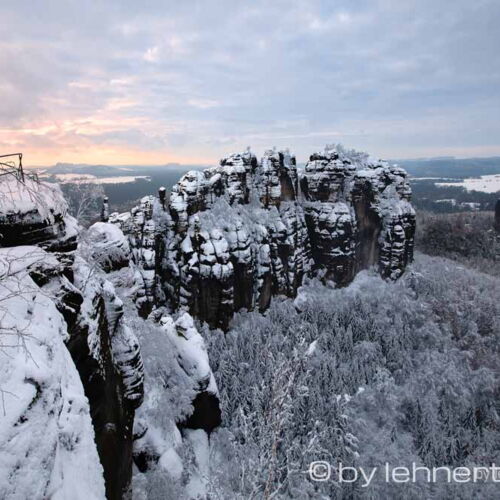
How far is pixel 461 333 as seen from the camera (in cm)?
3550

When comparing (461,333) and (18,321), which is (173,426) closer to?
(18,321)

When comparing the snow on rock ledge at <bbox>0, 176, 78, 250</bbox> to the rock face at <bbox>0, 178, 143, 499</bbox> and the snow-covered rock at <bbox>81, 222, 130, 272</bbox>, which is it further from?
the snow-covered rock at <bbox>81, 222, 130, 272</bbox>

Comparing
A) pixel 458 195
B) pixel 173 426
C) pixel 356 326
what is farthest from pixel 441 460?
pixel 458 195

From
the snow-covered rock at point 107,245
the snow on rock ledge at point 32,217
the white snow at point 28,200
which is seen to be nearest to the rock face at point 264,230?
the snow-covered rock at point 107,245

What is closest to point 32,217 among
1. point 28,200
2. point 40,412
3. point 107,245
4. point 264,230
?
point 28,200

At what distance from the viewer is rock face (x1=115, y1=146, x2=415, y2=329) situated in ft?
106

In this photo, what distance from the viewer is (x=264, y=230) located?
123 ft

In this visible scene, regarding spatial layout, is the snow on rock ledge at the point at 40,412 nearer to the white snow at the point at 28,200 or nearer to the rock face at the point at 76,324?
the rock face at the point at 76,324

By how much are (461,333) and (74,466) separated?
132 feet

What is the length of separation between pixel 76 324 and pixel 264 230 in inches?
1246

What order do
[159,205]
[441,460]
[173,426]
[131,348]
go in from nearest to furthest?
[131,348] → [173,426] → [441,460] → [159,205]

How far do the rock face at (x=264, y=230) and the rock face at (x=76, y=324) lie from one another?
21.6 m

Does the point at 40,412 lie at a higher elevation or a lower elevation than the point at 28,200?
lower

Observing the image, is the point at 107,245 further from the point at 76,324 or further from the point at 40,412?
the point at 40,412
